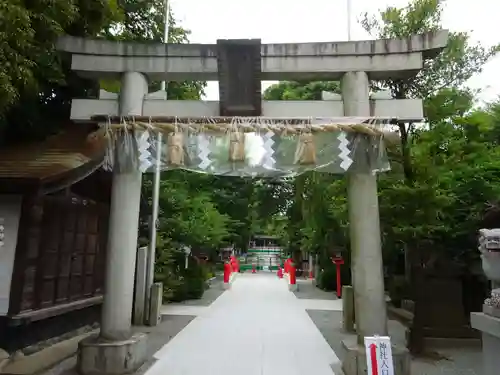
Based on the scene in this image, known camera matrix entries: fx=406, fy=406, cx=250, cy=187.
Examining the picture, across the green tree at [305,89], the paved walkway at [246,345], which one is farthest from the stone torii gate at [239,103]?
the green tree at [305,89]

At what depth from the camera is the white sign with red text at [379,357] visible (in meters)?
4.32

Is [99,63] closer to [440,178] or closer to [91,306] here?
[91,306]

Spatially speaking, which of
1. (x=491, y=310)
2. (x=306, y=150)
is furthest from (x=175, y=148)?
(x=491, y=310)

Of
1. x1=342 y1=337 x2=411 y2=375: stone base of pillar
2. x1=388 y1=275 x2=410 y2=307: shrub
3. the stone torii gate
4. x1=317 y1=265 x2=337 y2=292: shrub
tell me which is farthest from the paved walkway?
x1=317 y1=265 x2=337 y2=292: shrub

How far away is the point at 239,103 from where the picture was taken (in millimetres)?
6539

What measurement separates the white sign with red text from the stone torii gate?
1.61m

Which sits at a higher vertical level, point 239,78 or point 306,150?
point 239,78

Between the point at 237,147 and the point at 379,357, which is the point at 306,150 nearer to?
the point at 237,147

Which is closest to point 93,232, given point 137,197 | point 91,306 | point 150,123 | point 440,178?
point 91,306

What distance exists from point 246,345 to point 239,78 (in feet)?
18.1

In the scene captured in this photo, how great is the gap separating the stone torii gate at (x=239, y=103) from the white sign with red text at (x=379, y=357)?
1607 millimetres

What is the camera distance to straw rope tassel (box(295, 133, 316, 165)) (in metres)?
6.20

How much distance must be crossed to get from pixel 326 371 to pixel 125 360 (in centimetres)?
324

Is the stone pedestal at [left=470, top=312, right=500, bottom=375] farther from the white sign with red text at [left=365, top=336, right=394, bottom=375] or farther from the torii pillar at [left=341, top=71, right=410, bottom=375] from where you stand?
the torii pillar at [left=341, top=71, right=410, bottom=375]
